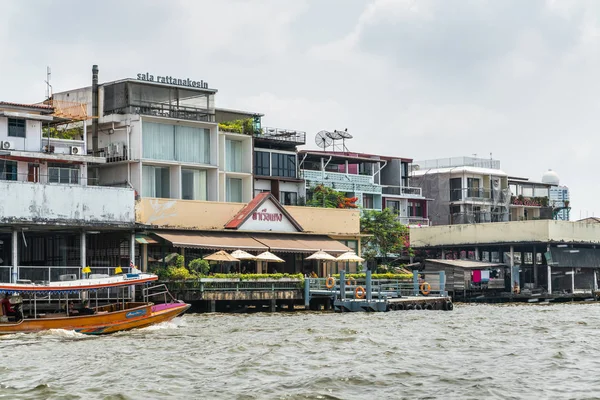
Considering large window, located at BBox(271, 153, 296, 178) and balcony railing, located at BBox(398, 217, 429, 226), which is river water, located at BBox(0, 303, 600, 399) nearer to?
large window, located at BBox(271, 153, 296, 178)

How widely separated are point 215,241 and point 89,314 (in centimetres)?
2025

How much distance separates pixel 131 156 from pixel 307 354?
34929 millimetres

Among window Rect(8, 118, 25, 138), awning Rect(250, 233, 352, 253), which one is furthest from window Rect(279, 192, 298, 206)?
window Rect(8, 118, 25, 138)

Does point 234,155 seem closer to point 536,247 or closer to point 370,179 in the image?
point 370,179

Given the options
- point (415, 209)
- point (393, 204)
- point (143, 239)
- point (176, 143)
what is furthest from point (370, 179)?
point (143, 239)

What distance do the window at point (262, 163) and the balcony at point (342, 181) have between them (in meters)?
4.38

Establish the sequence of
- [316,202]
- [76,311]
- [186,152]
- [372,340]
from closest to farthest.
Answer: [372,340] → [76,311] → [186,152] → [316,202]

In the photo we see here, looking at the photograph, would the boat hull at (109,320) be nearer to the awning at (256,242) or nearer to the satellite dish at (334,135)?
the awning at (256,242)

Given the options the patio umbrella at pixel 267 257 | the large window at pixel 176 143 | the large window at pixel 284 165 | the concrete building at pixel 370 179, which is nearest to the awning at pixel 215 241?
the patio umbrella at pixel 267 257

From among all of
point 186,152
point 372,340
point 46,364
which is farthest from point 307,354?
point 186,152

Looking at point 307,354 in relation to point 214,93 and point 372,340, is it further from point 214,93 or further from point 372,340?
point 214,93

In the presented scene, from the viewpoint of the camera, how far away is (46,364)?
108ft

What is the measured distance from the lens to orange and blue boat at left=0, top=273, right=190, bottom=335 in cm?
4225

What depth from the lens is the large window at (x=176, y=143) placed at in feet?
226
